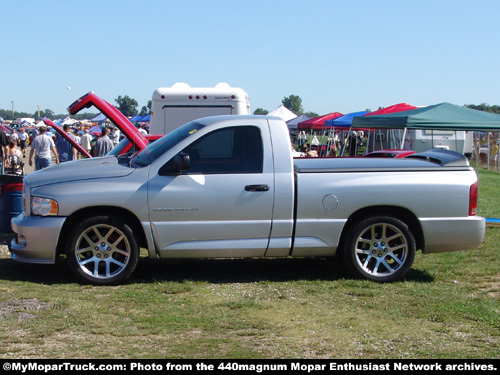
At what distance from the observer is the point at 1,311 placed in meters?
5.77

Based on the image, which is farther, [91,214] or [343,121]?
[343,121]

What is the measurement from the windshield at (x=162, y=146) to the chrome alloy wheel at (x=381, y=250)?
7.13 ft

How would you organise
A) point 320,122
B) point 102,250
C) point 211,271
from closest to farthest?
point 102,250, point 211,271, point 320,122

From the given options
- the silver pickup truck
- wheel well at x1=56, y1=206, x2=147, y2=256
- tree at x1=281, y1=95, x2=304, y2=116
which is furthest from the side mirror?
tree at x1=281, y1=95, x2=304, y2=116

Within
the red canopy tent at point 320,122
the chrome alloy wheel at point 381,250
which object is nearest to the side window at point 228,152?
the chrome alloy wheel at point 381,250

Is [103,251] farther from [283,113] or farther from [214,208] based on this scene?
[283,113]

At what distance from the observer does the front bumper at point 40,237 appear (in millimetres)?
6629

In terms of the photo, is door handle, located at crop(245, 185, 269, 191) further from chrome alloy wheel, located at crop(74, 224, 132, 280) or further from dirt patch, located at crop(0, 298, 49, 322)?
dirt patch, located at crop(0, 298, 49, 322)

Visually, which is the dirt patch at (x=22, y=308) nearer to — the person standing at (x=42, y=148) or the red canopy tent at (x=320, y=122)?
the person standing at (x=42, y=148)

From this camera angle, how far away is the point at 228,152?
7047mm

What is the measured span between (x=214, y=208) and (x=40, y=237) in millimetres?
1791

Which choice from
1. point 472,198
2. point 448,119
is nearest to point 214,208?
point 472,198

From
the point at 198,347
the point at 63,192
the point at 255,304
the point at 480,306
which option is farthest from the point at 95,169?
the point at 480,306

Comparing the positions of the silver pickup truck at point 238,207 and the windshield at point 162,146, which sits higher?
the windshield at point 162,146
